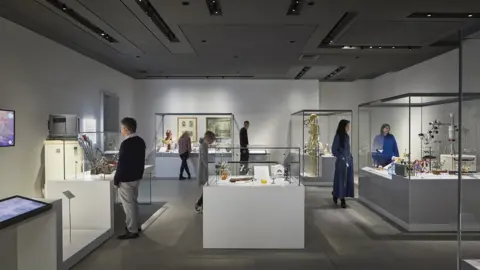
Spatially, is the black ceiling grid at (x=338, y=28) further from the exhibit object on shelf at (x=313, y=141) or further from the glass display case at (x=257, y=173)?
the exhibit object on shelf at (x=313, y=141)

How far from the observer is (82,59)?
8891 mm

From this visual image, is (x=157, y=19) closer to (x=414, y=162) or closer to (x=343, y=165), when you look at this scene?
(x=343, y=165)

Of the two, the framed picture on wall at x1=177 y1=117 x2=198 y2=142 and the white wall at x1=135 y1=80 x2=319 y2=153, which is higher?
the white wall at x1=135 y1=80 x2=319 y2=153

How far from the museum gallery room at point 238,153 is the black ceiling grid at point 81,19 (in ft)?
0.09

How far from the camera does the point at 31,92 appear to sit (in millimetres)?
6715

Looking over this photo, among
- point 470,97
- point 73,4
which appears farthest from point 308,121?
point 470,97

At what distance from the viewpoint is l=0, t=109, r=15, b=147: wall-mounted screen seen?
5777 millimetres

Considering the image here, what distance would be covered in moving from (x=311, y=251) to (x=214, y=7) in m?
3.61

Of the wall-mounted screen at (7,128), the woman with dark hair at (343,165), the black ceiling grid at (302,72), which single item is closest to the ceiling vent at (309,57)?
the black ceiling grid at (302,72)

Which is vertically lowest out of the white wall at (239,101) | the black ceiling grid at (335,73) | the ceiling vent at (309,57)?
the white wall at (239,101)

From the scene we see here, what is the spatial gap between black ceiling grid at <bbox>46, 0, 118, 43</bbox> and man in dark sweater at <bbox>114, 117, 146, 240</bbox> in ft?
5.92

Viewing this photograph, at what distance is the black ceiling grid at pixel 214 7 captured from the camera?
5388mm

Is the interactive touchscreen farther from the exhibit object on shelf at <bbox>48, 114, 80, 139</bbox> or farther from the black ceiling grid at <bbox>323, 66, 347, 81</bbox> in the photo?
the black ceiling grid at <bbox>323, 66, 347, 81</bbox>

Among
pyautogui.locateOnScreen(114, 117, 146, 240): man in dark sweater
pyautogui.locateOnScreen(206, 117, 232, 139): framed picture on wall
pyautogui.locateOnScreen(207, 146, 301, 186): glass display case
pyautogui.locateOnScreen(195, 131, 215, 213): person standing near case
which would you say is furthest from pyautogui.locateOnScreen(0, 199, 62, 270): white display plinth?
pyautogui.locateOnScreen(206, 117, 232, 139): framed picture on wall
